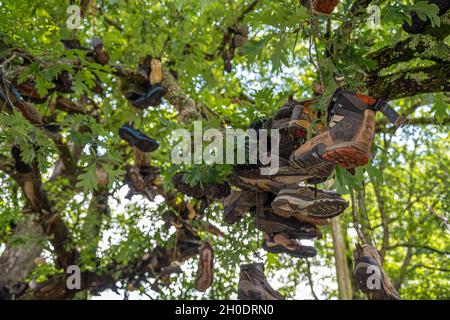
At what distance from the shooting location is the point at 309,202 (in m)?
3.16

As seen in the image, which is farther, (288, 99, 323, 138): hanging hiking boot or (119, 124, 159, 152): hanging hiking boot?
(119, 124, 159, 152): hanging hiking boot

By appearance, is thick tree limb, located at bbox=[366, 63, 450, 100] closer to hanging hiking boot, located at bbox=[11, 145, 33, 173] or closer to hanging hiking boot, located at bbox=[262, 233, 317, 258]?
hanging hiking boot, located at bbox=[262, 233, 317, 258]

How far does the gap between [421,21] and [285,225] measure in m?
1.62

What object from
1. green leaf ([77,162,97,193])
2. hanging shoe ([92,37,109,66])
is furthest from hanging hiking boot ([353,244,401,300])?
hanging shoe ([92,37,109,66])

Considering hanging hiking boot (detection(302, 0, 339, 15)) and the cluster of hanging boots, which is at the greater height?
hanging hiking boot (detection(302, 0, 339, 15))

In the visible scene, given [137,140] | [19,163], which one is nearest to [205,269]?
[137,140]

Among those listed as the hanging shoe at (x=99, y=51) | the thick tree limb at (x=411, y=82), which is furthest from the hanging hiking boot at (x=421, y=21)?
the hanging shoe at (x=99, y=51)

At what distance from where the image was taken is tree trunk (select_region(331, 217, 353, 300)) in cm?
604

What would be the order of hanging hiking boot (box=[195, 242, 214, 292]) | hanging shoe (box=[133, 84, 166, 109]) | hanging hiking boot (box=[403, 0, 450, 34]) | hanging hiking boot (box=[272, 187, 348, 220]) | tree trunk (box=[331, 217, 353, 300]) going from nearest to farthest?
hanging hiking boot (box=[403, 0, 450, 34])
hanging hiking boot (box=[272, 187, 348, 220])
hanging hiking boot (box=[195, 242, 214, 292])
hanging shoe (box=[133, 84, 166, 109])
tree trunk (box=[331, 217, 353, 300])

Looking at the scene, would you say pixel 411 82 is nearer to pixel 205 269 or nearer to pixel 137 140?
pixel 205 269

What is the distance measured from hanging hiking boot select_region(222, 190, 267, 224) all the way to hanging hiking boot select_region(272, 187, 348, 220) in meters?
0.45

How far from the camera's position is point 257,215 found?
3.60m

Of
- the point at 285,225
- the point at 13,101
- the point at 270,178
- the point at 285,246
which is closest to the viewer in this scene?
the point at 270,178
